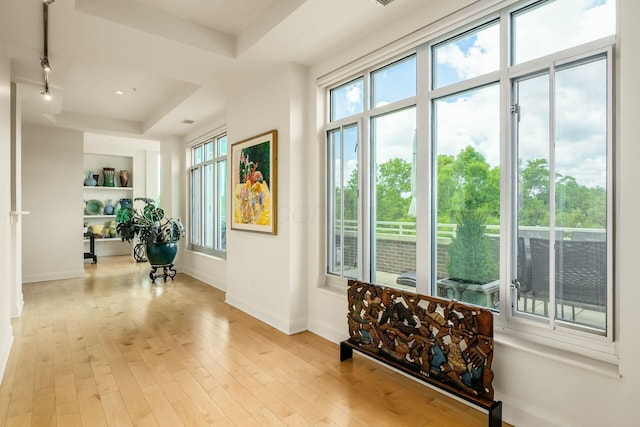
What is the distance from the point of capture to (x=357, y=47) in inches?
126

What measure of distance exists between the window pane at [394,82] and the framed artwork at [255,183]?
1.19 meters

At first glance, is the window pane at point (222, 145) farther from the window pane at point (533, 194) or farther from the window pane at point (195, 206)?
the window pane at point (533, 194)

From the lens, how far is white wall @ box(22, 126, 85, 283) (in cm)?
618

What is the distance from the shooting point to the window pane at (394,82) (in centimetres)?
290

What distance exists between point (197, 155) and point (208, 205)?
1.11 m

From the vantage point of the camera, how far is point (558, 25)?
206 centimetres

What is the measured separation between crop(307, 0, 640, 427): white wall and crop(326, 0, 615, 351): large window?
0.12 meters

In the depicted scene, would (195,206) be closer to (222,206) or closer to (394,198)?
(222,206)

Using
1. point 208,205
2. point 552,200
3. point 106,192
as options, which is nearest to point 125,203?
point 106,192

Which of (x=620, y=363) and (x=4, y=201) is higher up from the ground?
(x=4, y=201)

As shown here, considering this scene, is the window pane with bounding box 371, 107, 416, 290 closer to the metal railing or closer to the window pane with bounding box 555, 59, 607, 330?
the metal railing

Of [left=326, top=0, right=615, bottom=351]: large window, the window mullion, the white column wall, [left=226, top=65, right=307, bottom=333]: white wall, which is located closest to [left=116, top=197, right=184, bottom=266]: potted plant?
the white column wall

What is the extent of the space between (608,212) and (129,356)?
3.58 meters

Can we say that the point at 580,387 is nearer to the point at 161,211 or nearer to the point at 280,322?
the point at 280,322
